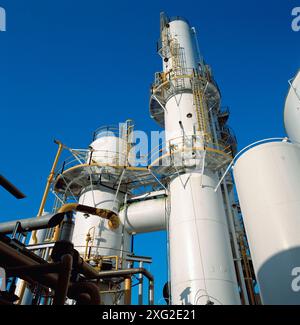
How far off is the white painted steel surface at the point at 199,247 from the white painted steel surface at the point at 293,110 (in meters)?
5.08

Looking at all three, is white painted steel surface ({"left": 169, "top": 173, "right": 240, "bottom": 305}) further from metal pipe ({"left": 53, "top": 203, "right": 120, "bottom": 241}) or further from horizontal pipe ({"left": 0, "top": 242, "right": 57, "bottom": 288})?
horizontal pipe ({"left": 0, "top": 242, "right": 57, "bottom": 288})

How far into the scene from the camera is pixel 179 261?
44.3 feet

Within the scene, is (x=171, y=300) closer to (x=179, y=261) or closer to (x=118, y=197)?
(x=179, y=261)

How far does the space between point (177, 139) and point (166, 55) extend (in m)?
9.65

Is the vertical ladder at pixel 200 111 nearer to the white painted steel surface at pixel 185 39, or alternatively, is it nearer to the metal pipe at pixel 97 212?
the white painted steel surface at pixel 185 39

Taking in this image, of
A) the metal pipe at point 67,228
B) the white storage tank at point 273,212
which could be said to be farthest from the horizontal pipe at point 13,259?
the white storage tank at point 273,212

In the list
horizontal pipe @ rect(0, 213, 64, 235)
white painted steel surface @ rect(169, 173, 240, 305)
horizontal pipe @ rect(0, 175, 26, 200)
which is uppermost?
white painted steel surface @ rect(169, 173, 240, 305)

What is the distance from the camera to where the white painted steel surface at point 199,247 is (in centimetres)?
1232

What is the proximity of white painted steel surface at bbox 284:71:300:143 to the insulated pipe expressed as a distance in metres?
8.39

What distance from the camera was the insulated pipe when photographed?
17.8 m

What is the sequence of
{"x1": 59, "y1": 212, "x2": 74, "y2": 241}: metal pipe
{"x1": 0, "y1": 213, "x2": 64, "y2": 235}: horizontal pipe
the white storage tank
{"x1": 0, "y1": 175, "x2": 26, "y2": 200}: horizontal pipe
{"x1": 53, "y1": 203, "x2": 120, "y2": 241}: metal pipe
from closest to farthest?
{"x1": 0, "y1": 175, "x2": 26, "y2": 200}: horizontal pipe
{"x1": 59, "y1": 212, "x2": 74, "y2": 241}: metal pipe
the white storage tank
{"x1": 0, "y1": 213, "x2": 64, "y2": 235}: horizontal pipe
{"x1": 53, "y1": 203, "x2": 120, "y2": 241}: metal pipe

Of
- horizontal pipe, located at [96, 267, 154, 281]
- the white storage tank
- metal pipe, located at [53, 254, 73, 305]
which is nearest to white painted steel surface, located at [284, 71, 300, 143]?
the white storage tank
